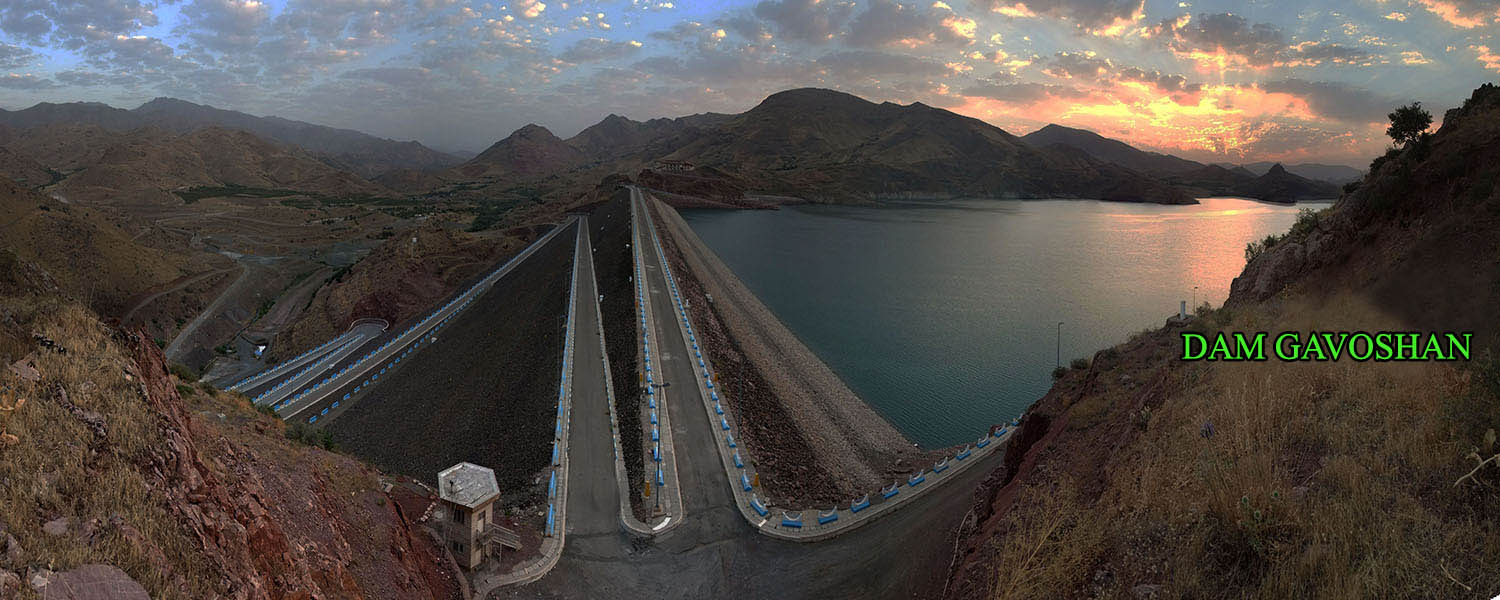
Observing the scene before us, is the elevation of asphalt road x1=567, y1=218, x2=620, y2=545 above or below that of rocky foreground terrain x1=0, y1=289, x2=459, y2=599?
below

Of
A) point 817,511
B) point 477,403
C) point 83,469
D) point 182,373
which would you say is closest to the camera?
point 83,469

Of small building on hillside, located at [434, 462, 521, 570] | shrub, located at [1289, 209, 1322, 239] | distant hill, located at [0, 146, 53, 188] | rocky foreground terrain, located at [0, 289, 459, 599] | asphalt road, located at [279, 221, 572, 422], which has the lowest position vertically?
asphalt road, located at [279, 221, 572, 422]

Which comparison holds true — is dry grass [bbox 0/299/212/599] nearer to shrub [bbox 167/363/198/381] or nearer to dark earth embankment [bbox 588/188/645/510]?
dark earth embankment [bbox 588/188/645/510]

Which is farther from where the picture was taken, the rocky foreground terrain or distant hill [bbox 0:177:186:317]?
distant hill [bbox 0:177:186:317]

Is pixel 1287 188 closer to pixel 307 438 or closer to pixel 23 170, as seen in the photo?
pixel 307 438

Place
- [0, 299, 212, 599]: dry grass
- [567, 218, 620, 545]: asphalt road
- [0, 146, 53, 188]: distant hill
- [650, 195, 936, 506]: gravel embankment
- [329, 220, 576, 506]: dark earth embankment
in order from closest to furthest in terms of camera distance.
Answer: [0, 299, 212, 599]: dry grass → [567, 218, 620, 545]: asphalt road → [650, 195, 936, 506]: gravel embankment → [329, 220, 576, 506]: dark earth embankment → [0, 146, 53, 188]: distant hill

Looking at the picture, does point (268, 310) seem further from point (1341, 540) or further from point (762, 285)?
point (1341, 540)

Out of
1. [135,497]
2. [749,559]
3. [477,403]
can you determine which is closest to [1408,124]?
[749,559]

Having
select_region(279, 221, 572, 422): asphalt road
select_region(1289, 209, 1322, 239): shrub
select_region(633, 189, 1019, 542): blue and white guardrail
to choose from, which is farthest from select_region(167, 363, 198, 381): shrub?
select_region(1289, 209, 1322, 239): shrub
